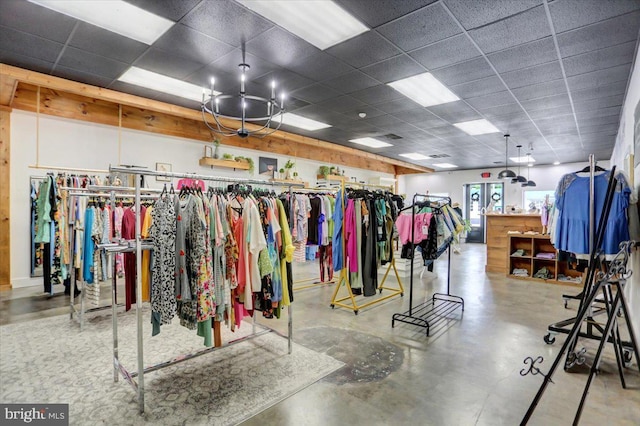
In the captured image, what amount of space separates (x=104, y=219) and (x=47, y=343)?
1360 millimetres

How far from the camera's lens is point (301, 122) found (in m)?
7.03

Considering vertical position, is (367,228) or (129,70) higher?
(129,70)

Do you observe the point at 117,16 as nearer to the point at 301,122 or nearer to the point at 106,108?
the point at 106,108

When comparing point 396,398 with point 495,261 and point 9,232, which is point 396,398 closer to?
point 495,261

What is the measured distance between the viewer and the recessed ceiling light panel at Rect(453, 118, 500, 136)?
6.64 m

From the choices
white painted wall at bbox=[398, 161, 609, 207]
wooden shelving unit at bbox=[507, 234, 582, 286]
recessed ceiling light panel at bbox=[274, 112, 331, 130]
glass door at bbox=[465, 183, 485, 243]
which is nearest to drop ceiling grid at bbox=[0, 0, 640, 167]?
recessed ceiling light panel at bbox=[274, 112, 331, 130]

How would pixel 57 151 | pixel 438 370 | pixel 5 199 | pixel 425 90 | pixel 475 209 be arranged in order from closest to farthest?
pixel 438 370 → pixel 425 90 → pixel 5 199 → pixel 57 151 → pixel 475 209

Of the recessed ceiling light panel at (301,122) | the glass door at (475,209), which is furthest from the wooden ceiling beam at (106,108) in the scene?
the glass door at (475,209)

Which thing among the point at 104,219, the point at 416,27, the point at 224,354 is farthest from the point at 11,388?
the point at 416,27

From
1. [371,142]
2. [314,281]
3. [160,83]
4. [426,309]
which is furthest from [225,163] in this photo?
[426,309]

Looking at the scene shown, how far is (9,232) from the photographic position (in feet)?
17.0

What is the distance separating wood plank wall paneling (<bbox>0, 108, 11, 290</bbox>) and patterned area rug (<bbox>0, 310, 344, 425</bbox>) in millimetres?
2099

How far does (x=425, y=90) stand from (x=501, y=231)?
3800 mm

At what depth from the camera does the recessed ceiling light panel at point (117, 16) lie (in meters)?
2.95
